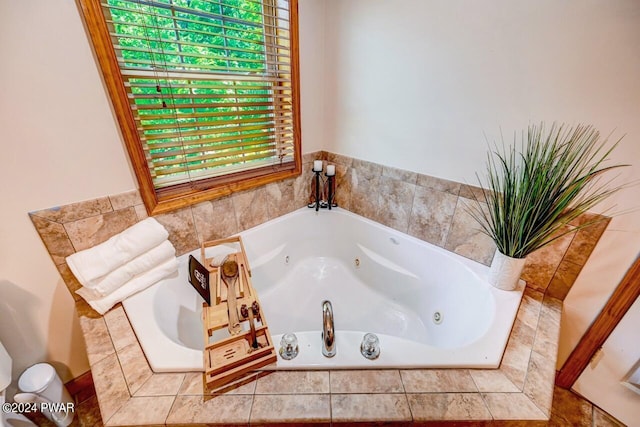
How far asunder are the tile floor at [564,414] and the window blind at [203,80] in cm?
121

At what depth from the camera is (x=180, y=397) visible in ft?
2.68

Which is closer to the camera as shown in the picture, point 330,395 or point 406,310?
point 330,395

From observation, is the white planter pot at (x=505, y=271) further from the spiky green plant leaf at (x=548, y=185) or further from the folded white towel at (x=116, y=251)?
the folded white towel at (x=116, y=251)

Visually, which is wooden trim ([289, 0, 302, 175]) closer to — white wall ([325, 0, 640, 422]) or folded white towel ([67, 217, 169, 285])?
white wall ([325, 0, 640, 422])

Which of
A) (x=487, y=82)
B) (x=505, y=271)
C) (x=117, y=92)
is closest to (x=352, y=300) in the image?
(x=505, y=271)

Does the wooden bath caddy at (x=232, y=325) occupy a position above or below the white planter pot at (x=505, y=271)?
below

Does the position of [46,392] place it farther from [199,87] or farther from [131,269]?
[199,87]

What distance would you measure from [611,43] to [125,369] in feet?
6.78

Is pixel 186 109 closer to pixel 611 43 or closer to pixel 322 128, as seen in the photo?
pixel 322 128

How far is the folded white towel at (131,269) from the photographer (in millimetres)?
→ 1088

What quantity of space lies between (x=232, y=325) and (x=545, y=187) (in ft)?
4.51

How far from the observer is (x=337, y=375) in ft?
2.90

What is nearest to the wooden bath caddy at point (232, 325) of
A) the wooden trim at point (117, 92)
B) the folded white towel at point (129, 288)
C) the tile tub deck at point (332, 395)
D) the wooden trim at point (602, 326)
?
the tile tub deck at point (332, 395)

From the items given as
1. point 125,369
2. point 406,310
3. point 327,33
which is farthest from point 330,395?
point 327,33
